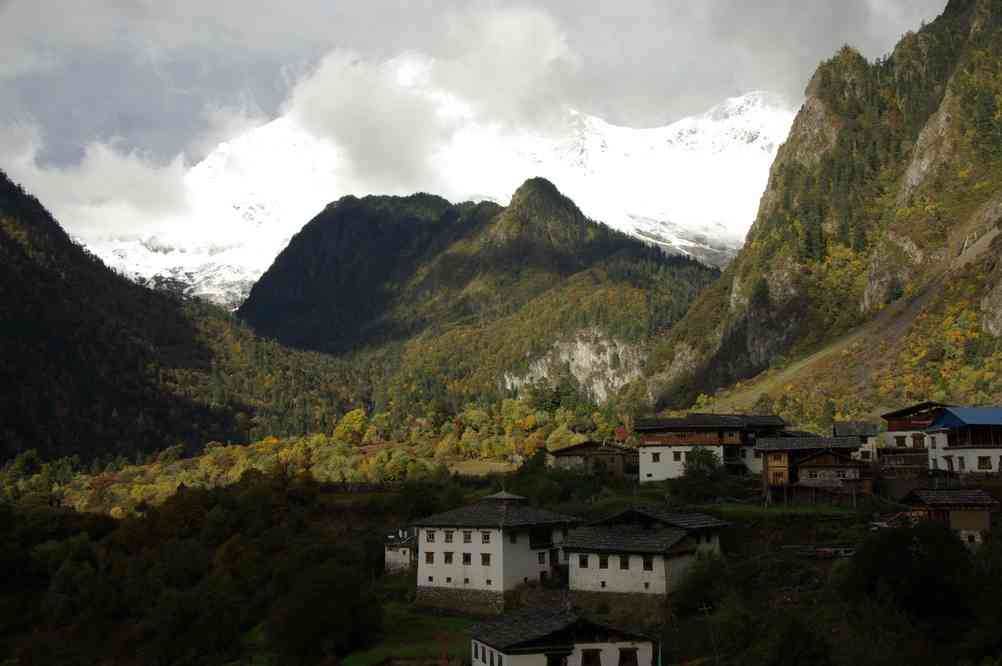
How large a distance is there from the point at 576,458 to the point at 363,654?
53.4 metres

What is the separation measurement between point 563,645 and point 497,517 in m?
17.2

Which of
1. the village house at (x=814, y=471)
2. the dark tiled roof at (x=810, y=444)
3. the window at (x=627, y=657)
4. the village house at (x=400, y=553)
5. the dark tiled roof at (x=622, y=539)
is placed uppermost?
the dark tiled roof at (x=810, y=444)

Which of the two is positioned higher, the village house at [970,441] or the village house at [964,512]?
the village house at [970,441]

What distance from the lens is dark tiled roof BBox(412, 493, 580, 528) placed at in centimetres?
6188

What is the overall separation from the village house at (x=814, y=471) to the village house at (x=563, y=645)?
29481mm

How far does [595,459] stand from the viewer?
105m

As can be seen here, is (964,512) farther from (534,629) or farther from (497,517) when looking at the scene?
(534,629)

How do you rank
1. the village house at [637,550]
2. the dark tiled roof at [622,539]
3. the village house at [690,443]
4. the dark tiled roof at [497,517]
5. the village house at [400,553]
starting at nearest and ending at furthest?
the village house at [637,550], the dark tiled roof at [622,539], the dark tiled roof at [497,517], the village house at [400,553], the village house at [690,443]

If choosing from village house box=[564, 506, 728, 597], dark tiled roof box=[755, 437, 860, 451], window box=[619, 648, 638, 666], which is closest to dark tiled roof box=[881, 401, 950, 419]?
dark tiled roof box=[755, 437, 860, 451]

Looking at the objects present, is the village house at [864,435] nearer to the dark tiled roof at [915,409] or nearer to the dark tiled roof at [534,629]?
the dark tiled roof at [915,409]

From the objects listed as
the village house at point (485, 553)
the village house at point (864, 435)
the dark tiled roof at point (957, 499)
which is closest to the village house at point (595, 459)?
the village house at point (864, 435)

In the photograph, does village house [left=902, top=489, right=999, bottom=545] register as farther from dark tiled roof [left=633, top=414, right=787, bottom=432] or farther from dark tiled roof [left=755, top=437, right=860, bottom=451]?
dark tiled roof [left=633, top=414, right=787, bottom=432]

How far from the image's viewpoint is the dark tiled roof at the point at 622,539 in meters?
55.3

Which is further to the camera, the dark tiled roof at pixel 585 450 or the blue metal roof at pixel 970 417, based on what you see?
the dark tiled roof at pixel 585 450
